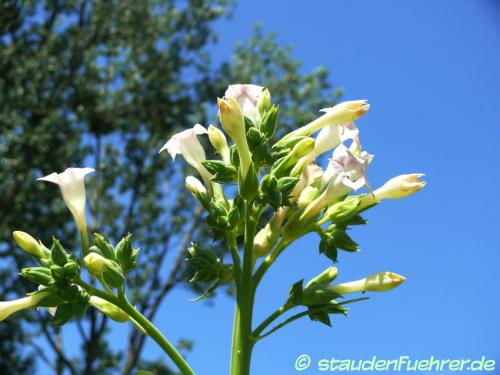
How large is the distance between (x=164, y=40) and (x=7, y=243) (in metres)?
6.69

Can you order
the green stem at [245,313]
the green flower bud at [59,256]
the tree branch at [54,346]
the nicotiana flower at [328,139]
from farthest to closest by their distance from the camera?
the tree branch at [54,346], the nicotiana flower at [328,139], the green flower bud at [59,256], the green stem at [245,313]

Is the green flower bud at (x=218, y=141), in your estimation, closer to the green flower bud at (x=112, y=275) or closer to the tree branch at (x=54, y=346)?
the green flower bud at (x=112, y=275)

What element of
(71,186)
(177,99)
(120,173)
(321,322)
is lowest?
(321,322)

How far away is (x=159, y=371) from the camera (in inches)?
629

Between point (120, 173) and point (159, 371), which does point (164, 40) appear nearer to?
point (120, 173)

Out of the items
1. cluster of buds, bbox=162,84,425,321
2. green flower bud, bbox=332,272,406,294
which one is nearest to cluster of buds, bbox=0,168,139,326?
cluster of buds, bbox=162,84,425,321

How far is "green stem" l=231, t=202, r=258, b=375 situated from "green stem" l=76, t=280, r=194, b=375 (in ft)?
0.49

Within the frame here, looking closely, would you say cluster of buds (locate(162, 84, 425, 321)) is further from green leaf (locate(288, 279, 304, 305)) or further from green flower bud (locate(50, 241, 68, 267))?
green flower bud (locate(50, 241, 68, 267))

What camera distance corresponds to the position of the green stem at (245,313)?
1.82 meters

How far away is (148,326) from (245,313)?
32 cm

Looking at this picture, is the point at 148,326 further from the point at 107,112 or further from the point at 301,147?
the point at 107,112

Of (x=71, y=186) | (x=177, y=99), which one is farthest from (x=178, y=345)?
(x=71, y=186)

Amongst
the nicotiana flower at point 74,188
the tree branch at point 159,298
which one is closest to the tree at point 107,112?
the tree branch at point 159,298

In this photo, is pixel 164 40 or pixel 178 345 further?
pixel 164 40
